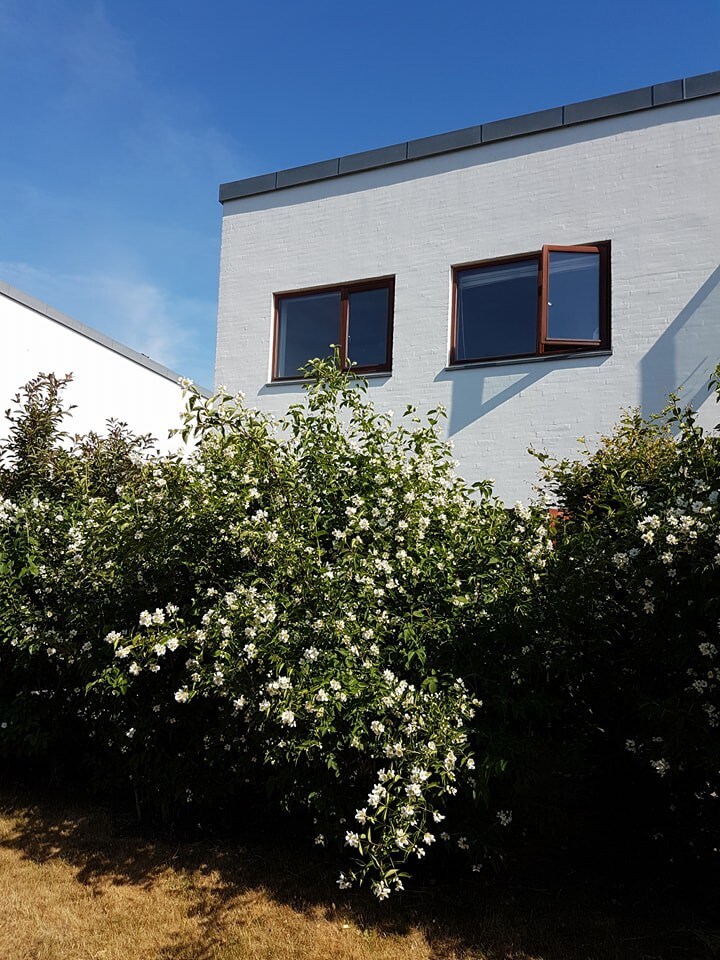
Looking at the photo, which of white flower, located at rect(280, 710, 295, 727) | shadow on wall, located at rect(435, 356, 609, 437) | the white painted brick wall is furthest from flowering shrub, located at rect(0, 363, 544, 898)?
the white painted brick wall

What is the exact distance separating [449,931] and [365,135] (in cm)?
878

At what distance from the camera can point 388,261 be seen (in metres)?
9.15

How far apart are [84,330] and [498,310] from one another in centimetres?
777

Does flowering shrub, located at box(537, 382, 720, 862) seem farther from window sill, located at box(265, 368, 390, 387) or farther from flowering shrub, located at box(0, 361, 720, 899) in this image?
window sill, located at box(265, 368, 390, 387)

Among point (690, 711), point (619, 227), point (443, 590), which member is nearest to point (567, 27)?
point (619, 227)

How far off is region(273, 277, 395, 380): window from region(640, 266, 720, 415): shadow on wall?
2868 millimetres

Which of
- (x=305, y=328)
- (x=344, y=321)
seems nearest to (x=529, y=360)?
(x=344, y=321)

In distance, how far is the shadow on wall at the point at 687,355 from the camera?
24.7 ft

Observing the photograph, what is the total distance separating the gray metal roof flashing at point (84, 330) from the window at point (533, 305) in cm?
511

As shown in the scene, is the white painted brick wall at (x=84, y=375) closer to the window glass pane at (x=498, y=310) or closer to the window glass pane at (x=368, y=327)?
the window glass pane at (x=368, y=327)

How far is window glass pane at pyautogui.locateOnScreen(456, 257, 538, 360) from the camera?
8.38 m

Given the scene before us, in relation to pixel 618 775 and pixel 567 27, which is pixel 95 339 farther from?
pixel 618 775

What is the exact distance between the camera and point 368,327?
925 cm

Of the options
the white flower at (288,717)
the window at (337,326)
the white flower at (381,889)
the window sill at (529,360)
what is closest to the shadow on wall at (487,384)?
the window sill at (529,360)
